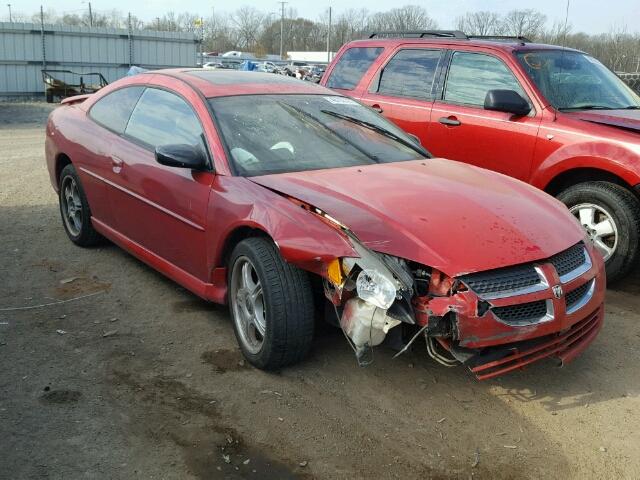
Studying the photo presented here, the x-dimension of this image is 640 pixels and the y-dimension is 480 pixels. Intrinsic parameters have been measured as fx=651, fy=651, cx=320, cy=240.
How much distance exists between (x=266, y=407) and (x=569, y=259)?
175 cm

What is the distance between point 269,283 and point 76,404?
1.13m

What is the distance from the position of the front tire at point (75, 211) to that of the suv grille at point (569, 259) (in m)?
3.79

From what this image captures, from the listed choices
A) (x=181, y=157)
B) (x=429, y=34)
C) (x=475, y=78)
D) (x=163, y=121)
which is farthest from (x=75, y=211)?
(x=429, y=34)

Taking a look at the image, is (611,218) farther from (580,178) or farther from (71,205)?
(71,205)

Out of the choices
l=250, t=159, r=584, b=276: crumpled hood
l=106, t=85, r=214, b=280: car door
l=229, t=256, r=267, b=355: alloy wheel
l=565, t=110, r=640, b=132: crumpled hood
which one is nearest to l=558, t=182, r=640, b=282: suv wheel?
l=565, t=110, r=640, b=132: crumpled hood

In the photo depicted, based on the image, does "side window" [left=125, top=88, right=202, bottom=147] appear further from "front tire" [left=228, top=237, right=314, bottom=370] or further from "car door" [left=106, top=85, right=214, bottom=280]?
"front tire" [left=228, top=237, right=314, bottom=370]

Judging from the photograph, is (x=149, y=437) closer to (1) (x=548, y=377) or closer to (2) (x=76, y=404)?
(2) (x=76, y=404)

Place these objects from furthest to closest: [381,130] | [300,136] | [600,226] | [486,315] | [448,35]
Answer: [448,35] → [600,226] → [381,130] → [300,136] → [486,315]

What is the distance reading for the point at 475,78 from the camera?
6016mm

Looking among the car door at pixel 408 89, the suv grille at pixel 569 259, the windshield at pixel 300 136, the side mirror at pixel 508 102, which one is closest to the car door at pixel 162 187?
the windshield at pixel 300 136

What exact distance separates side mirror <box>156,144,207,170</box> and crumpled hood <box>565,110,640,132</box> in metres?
3.18

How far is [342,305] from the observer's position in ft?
10.5

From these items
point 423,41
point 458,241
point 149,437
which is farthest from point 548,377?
point 423,41

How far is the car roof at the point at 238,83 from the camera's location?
439 centimetres
